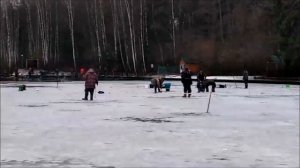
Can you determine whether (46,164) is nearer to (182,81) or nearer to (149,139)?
(149,139)

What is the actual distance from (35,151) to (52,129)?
12.2 feet

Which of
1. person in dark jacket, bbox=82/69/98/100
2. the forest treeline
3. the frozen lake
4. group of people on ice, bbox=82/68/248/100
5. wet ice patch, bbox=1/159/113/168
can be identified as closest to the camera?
wet ice patch, bbox=1/159/113/168

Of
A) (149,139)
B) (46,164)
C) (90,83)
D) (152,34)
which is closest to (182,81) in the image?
(90,83)

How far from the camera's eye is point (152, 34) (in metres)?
83.9

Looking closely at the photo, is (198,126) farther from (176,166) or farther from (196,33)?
(196,33)

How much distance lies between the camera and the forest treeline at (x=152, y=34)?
64.1 metres

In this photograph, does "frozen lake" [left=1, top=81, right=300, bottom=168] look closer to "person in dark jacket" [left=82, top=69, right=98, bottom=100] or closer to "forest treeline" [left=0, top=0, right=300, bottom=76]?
"person in dark jacket" [left=82, top=69, right=98, bottom=100]

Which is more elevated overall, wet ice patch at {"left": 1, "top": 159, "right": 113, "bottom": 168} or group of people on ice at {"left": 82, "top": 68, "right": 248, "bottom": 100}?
group of people on ice at {"left": 82, "top": 68, "right": 248, "bottom": 100}

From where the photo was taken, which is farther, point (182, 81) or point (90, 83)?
point (182, 81)

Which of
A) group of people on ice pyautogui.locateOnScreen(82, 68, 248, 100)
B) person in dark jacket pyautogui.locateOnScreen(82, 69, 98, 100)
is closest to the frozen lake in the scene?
person in dark jacket pyautogui.locateOnScreen(82, 69, 98, 100)

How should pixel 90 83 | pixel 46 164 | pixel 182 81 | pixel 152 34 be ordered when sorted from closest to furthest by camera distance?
pixel 46 164
pixel 90 83
pixel 182 81
pixel 152 34

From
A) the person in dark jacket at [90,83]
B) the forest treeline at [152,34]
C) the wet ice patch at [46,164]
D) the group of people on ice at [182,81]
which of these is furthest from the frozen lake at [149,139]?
the forest treeline at [152,34]

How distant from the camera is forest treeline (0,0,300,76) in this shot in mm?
64125

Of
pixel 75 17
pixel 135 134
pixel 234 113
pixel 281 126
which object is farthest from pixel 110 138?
pixel 75 17
